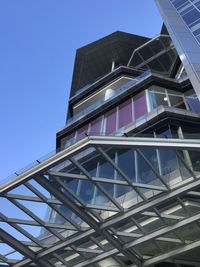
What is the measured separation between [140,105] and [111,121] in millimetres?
2068

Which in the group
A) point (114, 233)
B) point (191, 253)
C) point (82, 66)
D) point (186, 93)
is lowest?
point (191, 253)

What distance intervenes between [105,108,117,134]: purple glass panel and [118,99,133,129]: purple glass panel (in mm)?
415

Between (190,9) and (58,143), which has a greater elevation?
(190,9)

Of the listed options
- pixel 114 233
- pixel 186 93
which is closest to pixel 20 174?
pixel 114 233

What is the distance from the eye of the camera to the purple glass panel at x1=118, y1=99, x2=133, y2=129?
69.8 feet

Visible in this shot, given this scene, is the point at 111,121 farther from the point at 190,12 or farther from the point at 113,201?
the point at 190,12

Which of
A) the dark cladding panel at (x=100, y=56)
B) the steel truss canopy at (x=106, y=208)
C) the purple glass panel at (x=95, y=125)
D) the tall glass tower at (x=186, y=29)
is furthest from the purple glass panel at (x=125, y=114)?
the dark cladding panel at (x=100, y=56)

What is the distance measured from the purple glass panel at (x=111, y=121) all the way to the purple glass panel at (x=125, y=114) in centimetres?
42

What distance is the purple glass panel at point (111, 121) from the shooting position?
21641 mm

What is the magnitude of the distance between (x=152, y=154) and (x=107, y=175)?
1.82 m

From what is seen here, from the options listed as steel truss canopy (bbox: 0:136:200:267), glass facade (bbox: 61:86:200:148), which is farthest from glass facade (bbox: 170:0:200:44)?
steel truss canopy (bbox: 0:136:200:267)

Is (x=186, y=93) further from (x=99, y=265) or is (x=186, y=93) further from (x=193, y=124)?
(x=99, y=265)

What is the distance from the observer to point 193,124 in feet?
59.7

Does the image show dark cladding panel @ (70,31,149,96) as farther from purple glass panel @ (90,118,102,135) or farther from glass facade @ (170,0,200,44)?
purple glass panel @ (90,118,102,135)
